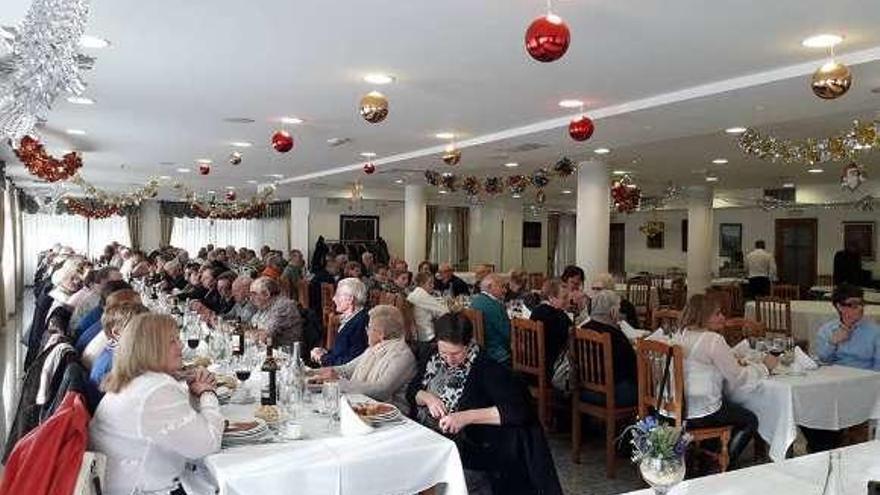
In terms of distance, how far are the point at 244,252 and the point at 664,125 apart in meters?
10.7

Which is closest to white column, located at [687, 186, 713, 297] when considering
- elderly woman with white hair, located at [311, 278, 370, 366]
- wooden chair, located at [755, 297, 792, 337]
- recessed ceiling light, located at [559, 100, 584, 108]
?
wooden chair, located at [755, 297, 792, 337]

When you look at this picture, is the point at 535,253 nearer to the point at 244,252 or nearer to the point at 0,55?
the point at 244,252

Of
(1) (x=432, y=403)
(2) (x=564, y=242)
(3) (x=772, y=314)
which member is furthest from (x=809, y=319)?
(2) (x=564, y=242)

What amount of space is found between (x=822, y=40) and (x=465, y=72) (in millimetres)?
2251

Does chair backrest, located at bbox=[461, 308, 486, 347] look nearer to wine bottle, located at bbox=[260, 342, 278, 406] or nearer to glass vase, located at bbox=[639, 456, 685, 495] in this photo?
wine bottle, located at bbox=[260, 342, 278, 406]

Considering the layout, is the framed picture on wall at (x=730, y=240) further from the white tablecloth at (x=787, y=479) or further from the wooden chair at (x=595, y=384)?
the white tablecloth at (x=787, y=479)

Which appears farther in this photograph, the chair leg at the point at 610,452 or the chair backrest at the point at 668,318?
the chair backrest at the point at 668,318

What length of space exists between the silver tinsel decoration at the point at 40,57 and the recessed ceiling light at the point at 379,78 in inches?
119

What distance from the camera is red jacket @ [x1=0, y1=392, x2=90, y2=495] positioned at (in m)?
2.02

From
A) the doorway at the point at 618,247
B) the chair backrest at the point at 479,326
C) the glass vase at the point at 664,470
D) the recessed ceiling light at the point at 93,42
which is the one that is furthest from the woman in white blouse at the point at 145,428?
the doorway at the point at 618,247

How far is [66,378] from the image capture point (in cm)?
299

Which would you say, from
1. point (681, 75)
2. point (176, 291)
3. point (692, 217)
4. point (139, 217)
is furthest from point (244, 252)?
point (681, 75)

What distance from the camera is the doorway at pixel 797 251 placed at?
51.0ft

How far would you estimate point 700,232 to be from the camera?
14797 mm
